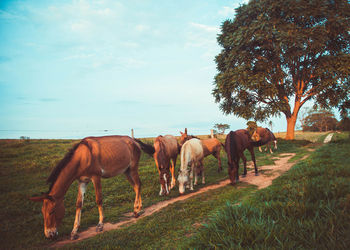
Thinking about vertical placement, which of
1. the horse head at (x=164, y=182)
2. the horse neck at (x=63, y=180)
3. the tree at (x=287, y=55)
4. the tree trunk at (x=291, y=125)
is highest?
the tree at (x=287, y=55)

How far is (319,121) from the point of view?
7319 centimetres

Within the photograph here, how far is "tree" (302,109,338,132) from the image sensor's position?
6929 centimetres

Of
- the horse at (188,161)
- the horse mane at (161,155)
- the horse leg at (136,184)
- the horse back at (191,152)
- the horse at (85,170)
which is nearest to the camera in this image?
the horse at (85,170)

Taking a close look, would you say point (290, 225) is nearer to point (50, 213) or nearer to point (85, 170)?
point (85, 170)

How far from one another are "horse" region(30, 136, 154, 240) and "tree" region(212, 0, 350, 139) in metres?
18.1

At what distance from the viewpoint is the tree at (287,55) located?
19297 mm

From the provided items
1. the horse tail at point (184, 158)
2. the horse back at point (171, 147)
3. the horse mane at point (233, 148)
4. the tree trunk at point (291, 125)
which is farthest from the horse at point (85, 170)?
the tree trunk at point (291, 125)

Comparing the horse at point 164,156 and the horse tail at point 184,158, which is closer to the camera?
the horse tail at point 184,158

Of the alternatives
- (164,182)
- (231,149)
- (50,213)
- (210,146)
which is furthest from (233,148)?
(50,213)

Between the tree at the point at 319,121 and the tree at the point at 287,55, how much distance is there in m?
58.6

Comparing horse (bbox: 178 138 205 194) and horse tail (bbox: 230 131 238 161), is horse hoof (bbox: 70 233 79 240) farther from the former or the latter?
horse tail (bbox: 230 131 238 161)

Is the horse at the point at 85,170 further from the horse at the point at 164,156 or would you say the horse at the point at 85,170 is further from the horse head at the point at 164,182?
the horse at the point at 164,156

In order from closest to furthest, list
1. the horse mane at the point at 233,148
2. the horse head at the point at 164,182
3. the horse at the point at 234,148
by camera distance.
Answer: the horse at the point at 234,148 < the horse head at the point at 164,182 < the horse mane at the point at 233,148

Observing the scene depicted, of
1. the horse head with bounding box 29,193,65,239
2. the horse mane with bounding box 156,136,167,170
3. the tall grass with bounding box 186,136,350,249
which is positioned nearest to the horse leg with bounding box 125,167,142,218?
the horse mane with bounding box 156,136,167,170
